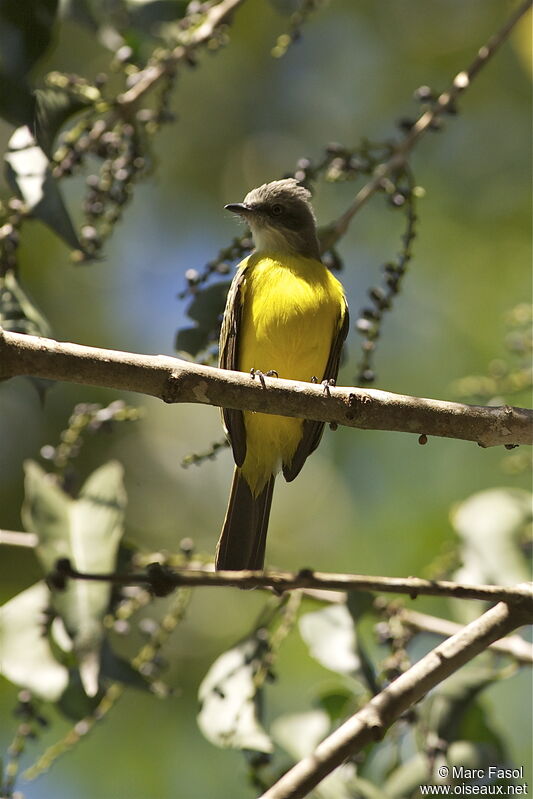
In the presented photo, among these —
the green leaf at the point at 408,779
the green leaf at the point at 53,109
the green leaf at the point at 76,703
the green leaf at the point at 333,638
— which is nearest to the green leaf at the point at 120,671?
the green leaf at the point at 76,703

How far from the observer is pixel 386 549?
6.61 m

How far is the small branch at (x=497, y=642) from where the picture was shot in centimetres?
359

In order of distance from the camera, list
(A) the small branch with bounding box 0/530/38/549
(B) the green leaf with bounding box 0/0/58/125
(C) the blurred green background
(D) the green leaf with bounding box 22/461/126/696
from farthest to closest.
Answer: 1. (C) the blurred green background
2. (A) the small branch with bounding box 0/530/38/549
3. (B) the green leaf with bounding box 0/0/58/125
4. (D) the green leaf with bounding box 22/461/126/696

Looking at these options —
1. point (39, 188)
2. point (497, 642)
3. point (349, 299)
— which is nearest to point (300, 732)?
point (497, 642)

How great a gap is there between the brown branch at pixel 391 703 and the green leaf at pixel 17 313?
5.23ft

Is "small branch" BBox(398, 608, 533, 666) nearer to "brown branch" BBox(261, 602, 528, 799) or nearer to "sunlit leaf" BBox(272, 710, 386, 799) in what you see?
"sunlit leaf" BBox(272, 710, 386, 799)

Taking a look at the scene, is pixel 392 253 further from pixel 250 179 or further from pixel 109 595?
pixel 109 595

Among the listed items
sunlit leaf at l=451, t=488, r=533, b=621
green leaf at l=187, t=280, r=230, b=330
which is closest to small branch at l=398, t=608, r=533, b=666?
sunlit leaf at l=451, t=488, r=533, b=621

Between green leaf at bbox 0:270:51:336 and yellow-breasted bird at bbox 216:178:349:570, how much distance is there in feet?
2.98

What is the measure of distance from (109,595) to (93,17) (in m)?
2.37

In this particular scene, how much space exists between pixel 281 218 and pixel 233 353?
1.22m

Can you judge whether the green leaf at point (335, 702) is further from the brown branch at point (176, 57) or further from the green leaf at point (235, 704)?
the brown branch at point (176, 57)

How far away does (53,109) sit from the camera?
3.53m

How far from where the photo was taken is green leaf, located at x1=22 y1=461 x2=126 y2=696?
3.03 metres
